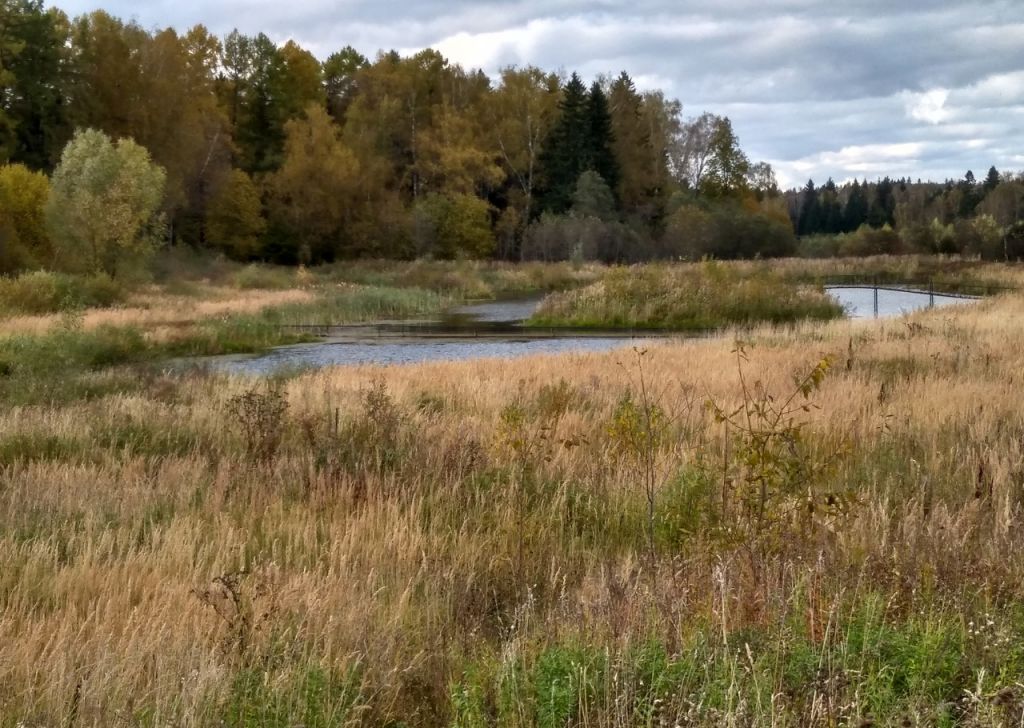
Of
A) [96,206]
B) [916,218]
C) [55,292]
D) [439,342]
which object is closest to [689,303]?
[439,342]

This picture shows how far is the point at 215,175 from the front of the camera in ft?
181

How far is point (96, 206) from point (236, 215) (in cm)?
1973

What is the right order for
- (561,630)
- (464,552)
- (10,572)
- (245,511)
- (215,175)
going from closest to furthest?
1. (561,630)
2. (10,572)
3. (464,552)
4. (245,511)
5. (215,175)

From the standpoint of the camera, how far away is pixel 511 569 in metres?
4.96

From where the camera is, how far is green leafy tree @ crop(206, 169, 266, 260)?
180ft

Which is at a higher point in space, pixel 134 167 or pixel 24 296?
pixel 134 167

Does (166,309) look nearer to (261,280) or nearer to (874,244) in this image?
(261,280)

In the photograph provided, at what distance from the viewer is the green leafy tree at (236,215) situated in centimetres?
5474

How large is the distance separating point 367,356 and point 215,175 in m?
38.0

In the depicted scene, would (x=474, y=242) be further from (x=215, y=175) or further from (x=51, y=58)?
(x=51, y=58)

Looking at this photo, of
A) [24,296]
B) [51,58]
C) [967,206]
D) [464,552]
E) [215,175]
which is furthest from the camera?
[967,206]

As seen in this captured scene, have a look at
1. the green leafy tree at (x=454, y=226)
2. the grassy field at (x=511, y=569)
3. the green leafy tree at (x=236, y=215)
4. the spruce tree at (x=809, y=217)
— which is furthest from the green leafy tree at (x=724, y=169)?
the grassy field at (x=511, y=569)

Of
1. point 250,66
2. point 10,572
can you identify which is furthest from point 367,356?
point 250,66

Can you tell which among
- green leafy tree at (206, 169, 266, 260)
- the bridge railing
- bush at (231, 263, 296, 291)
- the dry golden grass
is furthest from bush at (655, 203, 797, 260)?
the dry golden grass
